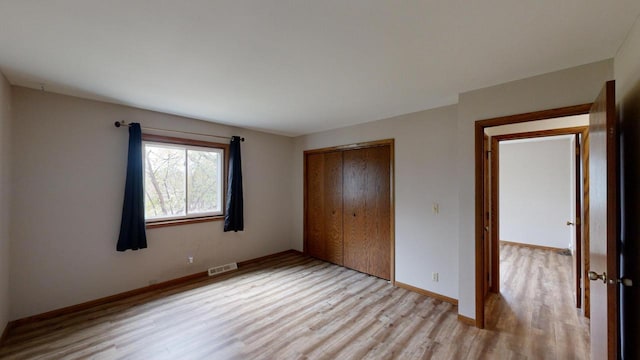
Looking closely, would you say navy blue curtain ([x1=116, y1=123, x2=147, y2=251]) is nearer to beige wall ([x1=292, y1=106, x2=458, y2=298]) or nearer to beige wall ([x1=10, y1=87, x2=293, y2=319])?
beige wall ([x1=10, y1=87, x2=293, y2=319])

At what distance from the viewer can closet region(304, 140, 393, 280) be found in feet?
11.8

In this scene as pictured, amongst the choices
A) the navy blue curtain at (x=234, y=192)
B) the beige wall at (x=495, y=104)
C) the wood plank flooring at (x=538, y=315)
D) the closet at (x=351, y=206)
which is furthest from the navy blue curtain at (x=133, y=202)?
the wood plank flooring at (x=538, y=315)

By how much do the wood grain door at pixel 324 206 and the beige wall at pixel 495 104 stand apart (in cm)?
198

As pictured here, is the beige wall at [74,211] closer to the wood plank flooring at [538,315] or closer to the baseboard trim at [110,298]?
the baseboard trim at [110,298]

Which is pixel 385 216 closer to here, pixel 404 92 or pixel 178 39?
pixel 404 92

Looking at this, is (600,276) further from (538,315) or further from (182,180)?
(182,180)

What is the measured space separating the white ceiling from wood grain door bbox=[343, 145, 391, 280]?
121cm

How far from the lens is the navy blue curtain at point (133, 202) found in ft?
9.59

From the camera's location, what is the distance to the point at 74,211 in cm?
269

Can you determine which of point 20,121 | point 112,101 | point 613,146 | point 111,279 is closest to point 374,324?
point 613,146

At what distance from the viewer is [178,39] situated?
162cm

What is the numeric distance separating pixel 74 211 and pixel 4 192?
1.84 feet

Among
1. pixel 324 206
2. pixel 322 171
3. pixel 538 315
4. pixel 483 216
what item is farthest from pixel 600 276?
pixel 322 171

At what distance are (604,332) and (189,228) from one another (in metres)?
4.10
